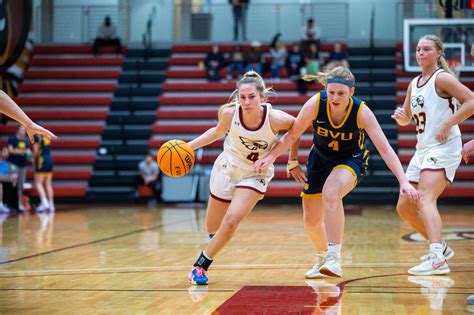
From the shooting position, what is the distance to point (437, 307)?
16.3 feet

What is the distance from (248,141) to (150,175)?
11830mm

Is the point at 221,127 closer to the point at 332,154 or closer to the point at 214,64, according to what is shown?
the point at 332,154

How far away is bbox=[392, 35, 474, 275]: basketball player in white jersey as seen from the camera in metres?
6.40

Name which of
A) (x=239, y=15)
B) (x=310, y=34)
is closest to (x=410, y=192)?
(x=310, y=34)

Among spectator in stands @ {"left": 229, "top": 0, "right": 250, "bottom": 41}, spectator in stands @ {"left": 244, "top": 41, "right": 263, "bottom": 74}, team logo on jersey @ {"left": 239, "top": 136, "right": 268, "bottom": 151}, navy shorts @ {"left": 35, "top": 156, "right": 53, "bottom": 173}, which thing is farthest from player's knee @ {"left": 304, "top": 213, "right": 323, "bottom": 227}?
spectator in stands @ {"left": 229, "top": 0, "right": 250, "bottom": 41}

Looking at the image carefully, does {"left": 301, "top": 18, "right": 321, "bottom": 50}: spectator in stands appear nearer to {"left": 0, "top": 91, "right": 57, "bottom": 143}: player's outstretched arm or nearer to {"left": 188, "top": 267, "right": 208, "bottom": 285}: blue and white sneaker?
{"left": 188, "top": 267, "right": 208, "bottom": 285}: blue and white sneaker

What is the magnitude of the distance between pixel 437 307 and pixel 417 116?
7.22ft

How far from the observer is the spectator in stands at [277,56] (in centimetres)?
2036

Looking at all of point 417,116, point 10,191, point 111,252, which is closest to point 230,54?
point 10,191

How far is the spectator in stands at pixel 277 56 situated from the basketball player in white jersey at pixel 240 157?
1397 centimetres

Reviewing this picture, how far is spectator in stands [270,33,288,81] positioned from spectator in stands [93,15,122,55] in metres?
4.30

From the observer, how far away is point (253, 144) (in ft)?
20.8

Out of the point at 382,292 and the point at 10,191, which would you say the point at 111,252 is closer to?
the point at 382,292

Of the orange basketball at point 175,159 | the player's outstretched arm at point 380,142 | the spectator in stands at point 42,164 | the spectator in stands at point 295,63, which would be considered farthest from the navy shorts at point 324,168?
the spectator in stands at point 295,63
